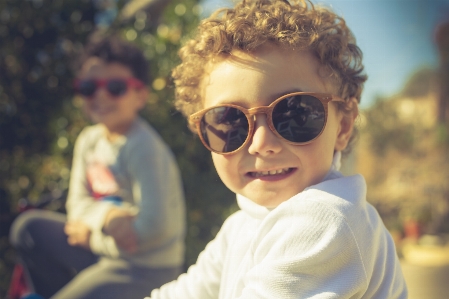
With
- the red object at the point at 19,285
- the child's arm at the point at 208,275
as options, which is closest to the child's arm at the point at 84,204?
the red object at the point at 19,285

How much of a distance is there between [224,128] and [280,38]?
27 centimetres

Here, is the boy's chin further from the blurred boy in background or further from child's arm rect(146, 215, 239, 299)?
the blurred boy in background

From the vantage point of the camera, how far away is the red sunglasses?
276 centimetres

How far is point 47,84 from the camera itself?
165 inches

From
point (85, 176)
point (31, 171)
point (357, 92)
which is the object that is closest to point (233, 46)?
point (357, 92)

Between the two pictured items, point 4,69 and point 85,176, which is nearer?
point 85,176

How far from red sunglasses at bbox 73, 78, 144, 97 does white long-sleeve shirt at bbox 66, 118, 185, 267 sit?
0.21 metres

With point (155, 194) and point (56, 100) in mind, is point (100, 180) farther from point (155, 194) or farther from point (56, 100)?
point (56, 100)

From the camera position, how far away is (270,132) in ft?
3.96

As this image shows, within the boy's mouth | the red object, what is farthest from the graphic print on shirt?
the boy's mouth

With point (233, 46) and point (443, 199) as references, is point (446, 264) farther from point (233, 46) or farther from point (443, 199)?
point (233, 46)

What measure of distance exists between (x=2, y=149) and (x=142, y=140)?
206 centimetres

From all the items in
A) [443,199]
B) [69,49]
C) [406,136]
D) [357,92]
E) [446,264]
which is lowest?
[446,264]

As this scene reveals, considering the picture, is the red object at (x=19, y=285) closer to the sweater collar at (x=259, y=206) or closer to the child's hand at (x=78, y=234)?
the child's hand at (x=78, y=234)
